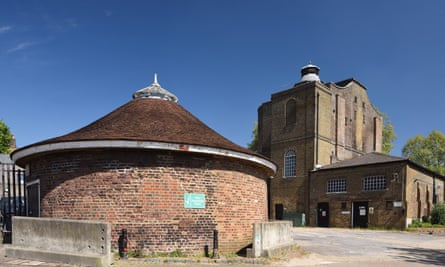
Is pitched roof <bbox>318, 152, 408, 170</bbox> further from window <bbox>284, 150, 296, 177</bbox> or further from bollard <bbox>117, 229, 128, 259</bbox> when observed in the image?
bollard <bbox>117, 229, 128, 259</bbox>

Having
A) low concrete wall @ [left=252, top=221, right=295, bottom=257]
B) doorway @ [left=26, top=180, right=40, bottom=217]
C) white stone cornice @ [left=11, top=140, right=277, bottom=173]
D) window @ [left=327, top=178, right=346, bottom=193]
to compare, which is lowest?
window @ [left=327, top=178, right=346, bottom=193]

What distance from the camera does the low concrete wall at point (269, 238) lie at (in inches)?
373

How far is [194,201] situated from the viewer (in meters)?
9.57

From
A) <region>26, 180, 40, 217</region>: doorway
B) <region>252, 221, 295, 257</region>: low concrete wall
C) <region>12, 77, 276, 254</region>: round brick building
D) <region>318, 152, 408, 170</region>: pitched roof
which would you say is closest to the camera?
<region>12, 77, 276, 254</region>: round brick building

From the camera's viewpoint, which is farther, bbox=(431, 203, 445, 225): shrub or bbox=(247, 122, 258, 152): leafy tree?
bbox=(247, 122, 258, 152): leafy tree

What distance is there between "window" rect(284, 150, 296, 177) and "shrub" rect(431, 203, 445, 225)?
12918 millimetres

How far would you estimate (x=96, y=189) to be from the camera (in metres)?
9.16

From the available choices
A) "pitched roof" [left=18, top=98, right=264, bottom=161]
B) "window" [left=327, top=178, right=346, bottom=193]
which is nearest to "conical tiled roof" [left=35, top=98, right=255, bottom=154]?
"pitched roof" [left=18, top=98, right=264, bottom=161]

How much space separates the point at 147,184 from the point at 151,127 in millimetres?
1931

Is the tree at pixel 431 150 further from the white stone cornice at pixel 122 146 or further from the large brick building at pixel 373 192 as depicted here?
the white stone cornice at pixel 122 146

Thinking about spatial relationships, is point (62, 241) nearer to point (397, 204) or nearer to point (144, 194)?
point (144, 194)

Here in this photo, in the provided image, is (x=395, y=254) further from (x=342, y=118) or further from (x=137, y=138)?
(x=342, y=118)

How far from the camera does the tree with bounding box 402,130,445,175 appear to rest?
46.5 metres

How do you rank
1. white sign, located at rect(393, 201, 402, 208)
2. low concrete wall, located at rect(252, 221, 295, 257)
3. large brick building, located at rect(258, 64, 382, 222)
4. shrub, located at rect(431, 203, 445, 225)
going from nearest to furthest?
low concrete wall, located at rect(252, 221, 295, 257), white sign, located at rect(393, 201, 402, 208), shrub, located at rect(431, 203, 445, 225), large brick building, located at rect(258, 64, 382, 222)
